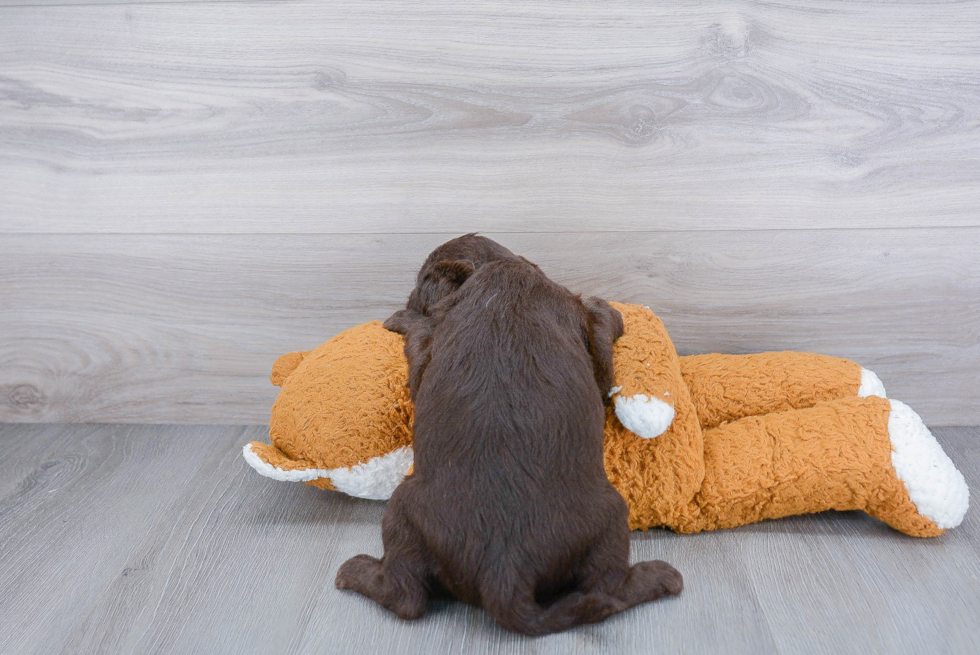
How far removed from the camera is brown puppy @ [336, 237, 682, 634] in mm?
976

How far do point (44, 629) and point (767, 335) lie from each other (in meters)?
1.42

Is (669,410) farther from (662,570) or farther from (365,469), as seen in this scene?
(365,469)

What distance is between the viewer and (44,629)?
1074mm

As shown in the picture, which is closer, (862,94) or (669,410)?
(669,410)

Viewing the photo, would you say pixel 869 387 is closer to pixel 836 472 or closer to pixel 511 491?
pixel 836 472

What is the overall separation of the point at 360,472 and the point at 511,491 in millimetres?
369

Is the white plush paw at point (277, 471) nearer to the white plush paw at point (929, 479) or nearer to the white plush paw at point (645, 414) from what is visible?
the white plush paw at point (645, 414)

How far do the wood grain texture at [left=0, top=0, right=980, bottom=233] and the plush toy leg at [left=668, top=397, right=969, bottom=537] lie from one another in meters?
0.48

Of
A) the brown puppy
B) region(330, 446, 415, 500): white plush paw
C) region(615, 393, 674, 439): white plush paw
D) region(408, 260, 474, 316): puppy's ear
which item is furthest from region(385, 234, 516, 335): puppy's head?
region(615, 393, 674, 439): white plush paw

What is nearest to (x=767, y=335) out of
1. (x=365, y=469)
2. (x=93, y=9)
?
(x=365, y=469)

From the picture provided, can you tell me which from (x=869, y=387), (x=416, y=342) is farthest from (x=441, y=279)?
(x=869, y=387)

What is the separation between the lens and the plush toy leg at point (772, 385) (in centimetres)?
134

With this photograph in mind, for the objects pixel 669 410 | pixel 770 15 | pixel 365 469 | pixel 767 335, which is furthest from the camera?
pixel 767 335

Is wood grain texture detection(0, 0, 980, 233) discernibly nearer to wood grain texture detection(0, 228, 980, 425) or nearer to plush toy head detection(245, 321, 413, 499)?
wood grain texture detection(0, 228, 980, 425)
